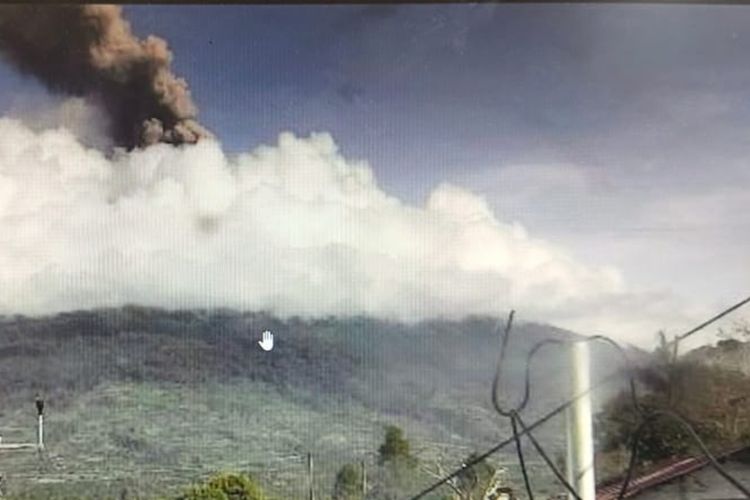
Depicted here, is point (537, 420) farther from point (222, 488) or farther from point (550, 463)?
point (222, 488)

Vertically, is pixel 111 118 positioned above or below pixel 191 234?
above

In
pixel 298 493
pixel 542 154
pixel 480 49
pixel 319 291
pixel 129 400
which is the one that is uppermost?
pixel 480 49

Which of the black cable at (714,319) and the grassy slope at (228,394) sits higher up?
the black cable at (714,319)

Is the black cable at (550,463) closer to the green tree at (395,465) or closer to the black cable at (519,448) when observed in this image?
the black cable at (519,448)

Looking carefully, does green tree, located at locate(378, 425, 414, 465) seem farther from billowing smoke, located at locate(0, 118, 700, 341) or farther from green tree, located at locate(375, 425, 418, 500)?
billowing smoke, located at locate(0, 118, 700, 341)

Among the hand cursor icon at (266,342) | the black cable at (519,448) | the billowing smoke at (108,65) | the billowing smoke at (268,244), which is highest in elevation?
the billowing smoke at (108,65)

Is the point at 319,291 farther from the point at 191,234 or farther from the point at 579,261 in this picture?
the point at 579,261

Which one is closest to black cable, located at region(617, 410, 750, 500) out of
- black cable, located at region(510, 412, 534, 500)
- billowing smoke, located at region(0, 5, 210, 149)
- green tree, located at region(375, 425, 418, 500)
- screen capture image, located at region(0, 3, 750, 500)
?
screen capture image, located at region(0, 3, 750, 500)

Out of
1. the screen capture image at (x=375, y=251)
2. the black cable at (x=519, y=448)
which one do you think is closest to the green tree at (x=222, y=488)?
the screen capture image at (x=375, y=251)

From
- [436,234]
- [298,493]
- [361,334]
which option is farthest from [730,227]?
[298,493]
